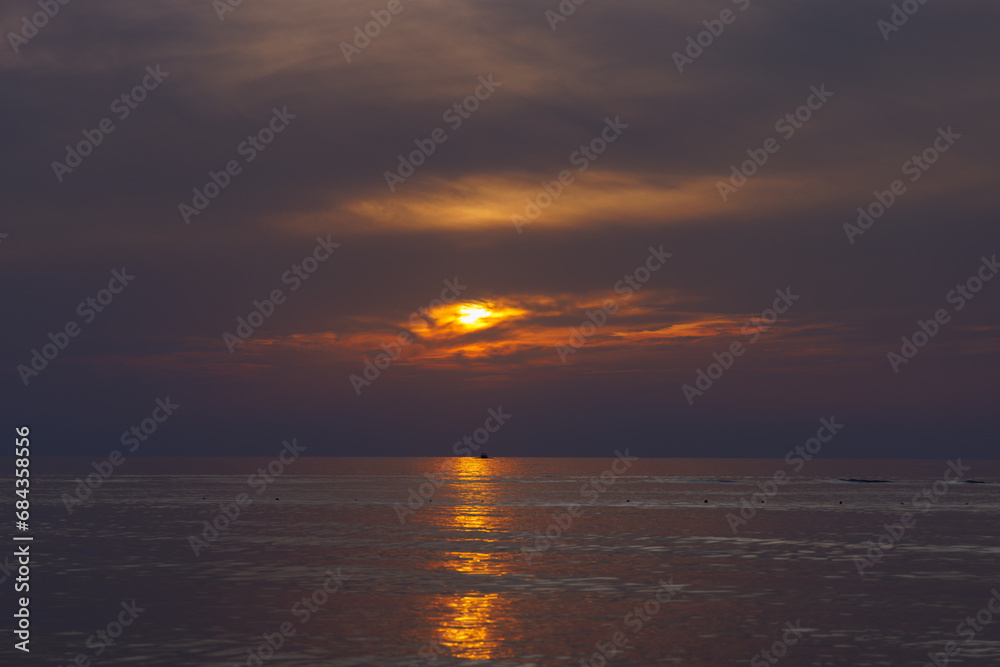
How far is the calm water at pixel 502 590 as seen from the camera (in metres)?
34.4

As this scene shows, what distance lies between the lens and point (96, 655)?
1307 inches

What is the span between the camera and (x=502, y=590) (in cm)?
4753

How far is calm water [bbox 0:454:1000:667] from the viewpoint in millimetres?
34406

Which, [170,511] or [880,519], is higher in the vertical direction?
[170,511]

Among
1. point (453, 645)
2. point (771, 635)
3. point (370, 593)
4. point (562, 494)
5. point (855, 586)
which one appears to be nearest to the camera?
point (453, 645)

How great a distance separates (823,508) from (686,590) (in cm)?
7550

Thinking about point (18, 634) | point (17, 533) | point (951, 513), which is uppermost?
point (17, 533)

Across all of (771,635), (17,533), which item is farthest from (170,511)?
(771,635)

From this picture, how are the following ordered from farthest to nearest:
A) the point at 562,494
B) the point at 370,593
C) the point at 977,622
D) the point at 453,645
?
the point at 562,494 → the point at 370,593 → the point at 977,622 → the point at 453,645

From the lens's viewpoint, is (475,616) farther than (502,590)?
No

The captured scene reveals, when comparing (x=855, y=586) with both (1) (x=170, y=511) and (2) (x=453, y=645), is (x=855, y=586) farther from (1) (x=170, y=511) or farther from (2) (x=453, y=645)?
(1) (x=170, y=511)

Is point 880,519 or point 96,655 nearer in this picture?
point 96,655

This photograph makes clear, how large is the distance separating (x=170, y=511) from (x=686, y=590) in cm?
7096

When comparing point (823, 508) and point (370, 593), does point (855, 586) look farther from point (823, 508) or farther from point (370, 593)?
point (823, 508)
